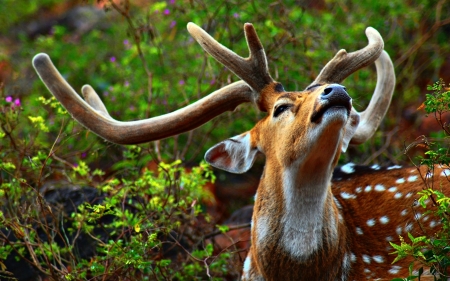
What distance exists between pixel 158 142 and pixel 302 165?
9.76 ft

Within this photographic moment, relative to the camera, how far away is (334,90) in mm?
4730

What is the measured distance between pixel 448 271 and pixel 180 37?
650 cm

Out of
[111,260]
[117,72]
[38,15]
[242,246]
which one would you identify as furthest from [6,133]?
[38,15]

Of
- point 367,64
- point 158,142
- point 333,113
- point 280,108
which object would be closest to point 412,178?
point 367,64

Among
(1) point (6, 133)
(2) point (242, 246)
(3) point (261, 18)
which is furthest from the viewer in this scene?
(3) point (261, 18)

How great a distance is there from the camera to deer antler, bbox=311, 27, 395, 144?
557 cm

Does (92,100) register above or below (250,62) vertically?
below

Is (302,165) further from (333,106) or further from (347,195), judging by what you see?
(347,195)

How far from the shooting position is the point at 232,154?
5.75 meters

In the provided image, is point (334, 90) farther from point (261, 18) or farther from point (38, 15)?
point (38, 15)

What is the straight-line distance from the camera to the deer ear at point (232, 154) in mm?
5707

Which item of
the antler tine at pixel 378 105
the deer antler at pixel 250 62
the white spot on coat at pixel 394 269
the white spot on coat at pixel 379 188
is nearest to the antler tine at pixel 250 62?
the deer antler at pixel 250 62

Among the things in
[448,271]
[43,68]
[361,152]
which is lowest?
[361,152]

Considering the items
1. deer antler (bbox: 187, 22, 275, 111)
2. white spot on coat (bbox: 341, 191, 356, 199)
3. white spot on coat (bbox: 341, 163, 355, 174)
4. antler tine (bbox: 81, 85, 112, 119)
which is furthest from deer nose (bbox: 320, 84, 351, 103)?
antler tine (bbox: 81, 85, 112, 119)
